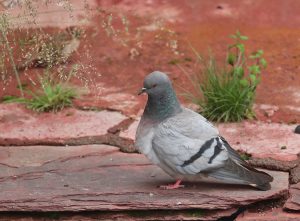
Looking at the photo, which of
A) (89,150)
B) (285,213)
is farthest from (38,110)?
(285,213)

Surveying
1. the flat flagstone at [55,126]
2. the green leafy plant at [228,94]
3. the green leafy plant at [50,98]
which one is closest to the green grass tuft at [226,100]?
the green leafy plant at [228,94]

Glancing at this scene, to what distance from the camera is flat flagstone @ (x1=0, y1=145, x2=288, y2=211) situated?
4.29 m

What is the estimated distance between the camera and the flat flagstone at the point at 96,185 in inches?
169

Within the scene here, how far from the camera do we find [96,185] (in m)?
4.54

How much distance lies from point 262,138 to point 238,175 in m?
0.86

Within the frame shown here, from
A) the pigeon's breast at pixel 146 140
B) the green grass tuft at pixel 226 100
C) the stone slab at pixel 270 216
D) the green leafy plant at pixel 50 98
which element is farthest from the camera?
the green leafy plant at pixel 50 98

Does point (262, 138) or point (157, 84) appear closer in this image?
point (157, 84)

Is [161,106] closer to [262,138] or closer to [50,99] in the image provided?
[262,138]

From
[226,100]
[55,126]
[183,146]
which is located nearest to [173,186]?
[183,146]

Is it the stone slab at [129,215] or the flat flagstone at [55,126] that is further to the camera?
the flat flagstone at [55,126]

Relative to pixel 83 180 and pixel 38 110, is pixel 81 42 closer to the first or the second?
pixel 38 110

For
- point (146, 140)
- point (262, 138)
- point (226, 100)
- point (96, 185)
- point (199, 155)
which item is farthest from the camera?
point (226, 100)

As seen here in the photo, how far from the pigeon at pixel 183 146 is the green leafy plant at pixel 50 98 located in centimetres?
137

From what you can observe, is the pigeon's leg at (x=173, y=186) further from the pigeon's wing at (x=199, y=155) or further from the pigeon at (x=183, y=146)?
the pigeon's wing at (x=199, y=155)
